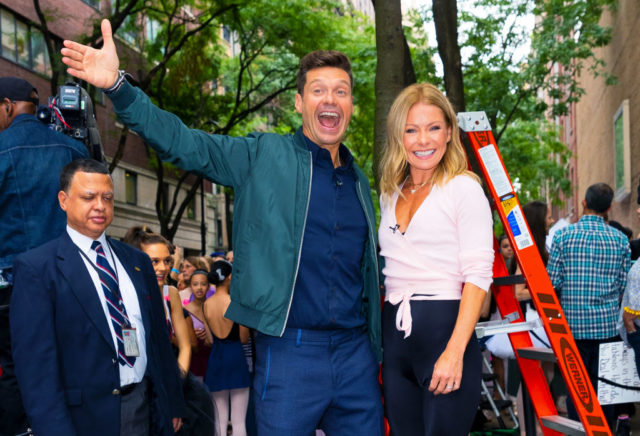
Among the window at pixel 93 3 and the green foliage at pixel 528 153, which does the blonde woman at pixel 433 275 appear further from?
the window at pixel 93 3

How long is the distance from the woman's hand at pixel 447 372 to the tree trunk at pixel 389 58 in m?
5.38

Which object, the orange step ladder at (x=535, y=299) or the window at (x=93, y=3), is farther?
the window at (x=93, y=3)

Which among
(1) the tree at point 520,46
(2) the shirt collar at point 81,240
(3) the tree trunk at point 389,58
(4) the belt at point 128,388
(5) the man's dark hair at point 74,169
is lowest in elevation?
(4) the belt at point 128,388

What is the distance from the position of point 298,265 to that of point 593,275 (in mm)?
3726

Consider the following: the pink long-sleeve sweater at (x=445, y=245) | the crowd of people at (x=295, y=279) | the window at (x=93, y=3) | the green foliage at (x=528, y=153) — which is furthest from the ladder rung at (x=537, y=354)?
the window at (x=93, y=3)

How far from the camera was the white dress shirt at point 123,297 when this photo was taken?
367 cm

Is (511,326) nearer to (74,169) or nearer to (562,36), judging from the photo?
(74,169)

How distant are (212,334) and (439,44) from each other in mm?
5334

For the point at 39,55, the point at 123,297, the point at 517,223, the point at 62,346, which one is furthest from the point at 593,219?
the point at 39,55

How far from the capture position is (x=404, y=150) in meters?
3.56

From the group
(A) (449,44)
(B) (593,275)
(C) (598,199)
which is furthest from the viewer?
(A) (449,44)

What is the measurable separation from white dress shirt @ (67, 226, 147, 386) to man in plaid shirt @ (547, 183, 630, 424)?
3.83m

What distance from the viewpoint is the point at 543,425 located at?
15.1 feet

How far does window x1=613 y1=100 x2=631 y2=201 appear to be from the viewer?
57.4 feet
